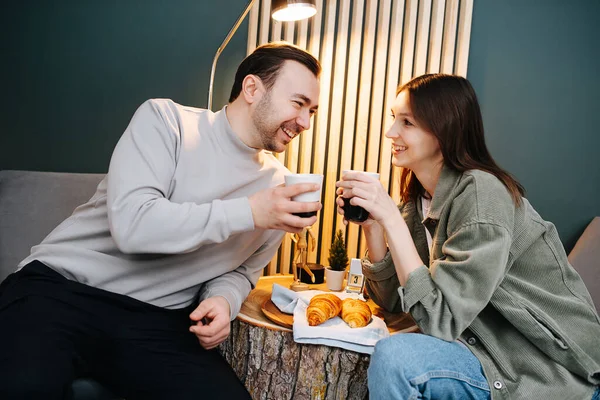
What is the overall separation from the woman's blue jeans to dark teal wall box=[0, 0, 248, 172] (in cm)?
179

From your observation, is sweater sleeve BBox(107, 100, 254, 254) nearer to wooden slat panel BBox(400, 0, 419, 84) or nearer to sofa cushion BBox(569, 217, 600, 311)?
wooden slat panel BBox(400, 0, 419, 84)

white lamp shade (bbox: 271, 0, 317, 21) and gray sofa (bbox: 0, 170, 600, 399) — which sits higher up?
white lamp shade (bbox: 271, 0, 317, 21)

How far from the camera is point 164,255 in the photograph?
138 centimetres

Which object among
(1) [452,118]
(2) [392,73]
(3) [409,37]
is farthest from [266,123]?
(3) [409,37]

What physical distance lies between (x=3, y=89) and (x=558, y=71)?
2870 mm

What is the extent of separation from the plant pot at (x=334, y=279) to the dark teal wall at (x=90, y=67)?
1217 mm

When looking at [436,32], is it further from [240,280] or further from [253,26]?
[240,280]

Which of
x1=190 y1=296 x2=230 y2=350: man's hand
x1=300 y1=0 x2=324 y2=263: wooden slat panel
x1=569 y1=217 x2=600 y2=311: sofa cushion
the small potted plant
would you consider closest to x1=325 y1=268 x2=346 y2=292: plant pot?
the small potted plant

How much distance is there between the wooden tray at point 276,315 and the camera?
55.6 inches

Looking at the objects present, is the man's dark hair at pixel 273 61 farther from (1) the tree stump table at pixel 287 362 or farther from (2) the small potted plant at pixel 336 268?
(1) the tree stump table at pixel 287 362

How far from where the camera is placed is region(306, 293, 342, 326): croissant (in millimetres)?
1372

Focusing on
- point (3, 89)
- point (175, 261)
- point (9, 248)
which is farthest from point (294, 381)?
point (3, 89)

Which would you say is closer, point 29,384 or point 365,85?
point 29,384

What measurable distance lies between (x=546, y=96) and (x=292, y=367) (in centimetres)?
215
